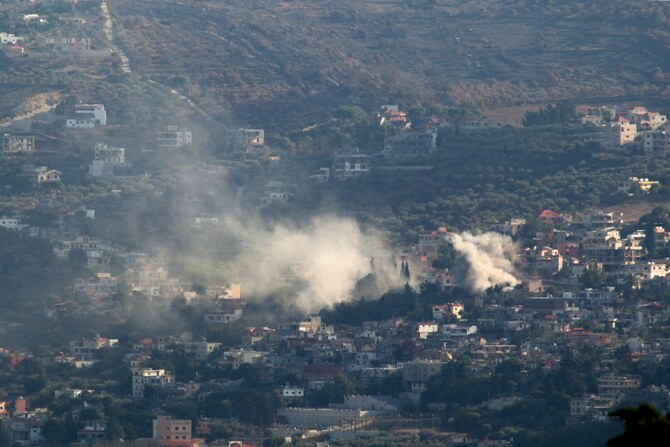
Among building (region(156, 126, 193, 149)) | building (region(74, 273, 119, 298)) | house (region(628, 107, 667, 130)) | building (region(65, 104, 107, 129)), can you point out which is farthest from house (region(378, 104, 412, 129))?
building (region(74, 273, 119, 298))

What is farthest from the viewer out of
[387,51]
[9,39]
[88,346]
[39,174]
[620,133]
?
[387,51]

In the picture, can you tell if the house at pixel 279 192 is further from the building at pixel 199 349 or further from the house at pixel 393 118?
the building at pixel 199 349

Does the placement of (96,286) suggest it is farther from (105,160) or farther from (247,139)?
(247,139)

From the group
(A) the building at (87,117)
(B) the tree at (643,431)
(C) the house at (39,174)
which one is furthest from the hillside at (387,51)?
(B) the tree at (643,431)

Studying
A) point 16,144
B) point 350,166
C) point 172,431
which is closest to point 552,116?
point 350,166

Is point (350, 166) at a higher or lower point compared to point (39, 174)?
higher

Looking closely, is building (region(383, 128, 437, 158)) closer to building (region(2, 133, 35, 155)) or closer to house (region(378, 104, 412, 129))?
house (region(378, 104, 412, 129))

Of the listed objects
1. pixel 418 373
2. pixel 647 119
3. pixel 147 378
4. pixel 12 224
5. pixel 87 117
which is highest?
pixel 87 117
